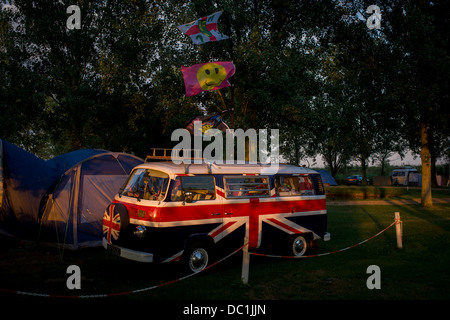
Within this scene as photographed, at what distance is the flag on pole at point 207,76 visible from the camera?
1397 centimetres

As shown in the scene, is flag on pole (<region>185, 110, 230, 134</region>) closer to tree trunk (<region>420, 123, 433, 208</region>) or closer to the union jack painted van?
the union jack painted van

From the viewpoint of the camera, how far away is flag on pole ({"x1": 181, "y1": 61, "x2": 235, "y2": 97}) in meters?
14.0

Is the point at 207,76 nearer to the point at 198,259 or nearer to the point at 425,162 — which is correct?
the point at 198,259

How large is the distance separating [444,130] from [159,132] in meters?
17.8

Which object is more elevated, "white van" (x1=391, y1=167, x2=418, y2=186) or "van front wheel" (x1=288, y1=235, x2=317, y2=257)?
"white van" (x1=391, y1=167, x2=418, y2=186)

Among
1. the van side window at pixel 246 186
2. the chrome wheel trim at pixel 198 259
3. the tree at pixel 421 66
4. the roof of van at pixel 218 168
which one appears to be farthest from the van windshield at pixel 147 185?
the tree at pixel 421 66

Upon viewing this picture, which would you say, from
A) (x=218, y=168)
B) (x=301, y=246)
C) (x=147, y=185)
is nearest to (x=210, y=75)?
(x=218, y=168)

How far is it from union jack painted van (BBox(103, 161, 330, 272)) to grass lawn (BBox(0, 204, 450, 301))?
2.14 ft

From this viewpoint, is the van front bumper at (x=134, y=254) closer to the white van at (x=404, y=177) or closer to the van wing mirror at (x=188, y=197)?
the van wing mirror at (x=188, y=197)

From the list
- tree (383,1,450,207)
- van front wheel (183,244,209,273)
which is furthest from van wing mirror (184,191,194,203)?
tree (383,1,450,207)

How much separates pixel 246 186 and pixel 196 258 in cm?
230

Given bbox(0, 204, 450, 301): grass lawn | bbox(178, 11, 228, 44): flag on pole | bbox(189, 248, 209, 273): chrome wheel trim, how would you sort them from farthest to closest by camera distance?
bbox(178, 11, 228, 44): flag on pole, bbox(189, 248, 209, 273): chrome wheel trim, bbox(0, 204, 450, 301): grass lawn

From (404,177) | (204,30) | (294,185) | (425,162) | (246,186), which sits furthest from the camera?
(404,177)

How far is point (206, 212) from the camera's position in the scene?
29.0 ft
